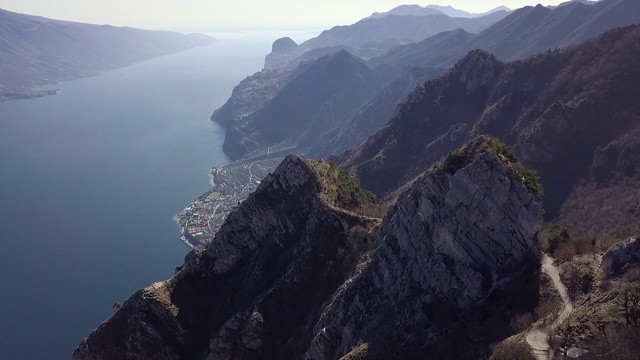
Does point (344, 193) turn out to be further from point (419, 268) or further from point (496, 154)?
point (496, 154)

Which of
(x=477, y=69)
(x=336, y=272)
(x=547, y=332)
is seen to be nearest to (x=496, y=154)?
(x=547, y=332)

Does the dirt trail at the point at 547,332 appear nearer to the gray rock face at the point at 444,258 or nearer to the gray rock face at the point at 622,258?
the gray rock face at the point at 444,258

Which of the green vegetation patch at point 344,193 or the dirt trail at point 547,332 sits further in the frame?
the green vegetation patch at point 344,193

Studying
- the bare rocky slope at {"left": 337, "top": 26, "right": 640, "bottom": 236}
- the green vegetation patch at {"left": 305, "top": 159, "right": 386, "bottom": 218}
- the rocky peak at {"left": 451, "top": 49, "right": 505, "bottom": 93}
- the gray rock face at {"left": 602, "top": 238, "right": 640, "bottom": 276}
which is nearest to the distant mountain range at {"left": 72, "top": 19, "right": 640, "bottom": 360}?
the gray rock face at {"left": 602, "top": 238, "right": 640, "bottom": 276}

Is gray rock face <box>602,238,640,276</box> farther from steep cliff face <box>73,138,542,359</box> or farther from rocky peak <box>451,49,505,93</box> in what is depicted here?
rocky peak <box>451,49,505,93</box>

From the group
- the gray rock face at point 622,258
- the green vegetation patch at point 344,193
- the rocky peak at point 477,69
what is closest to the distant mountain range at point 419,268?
the gray rock face at point 622,258
